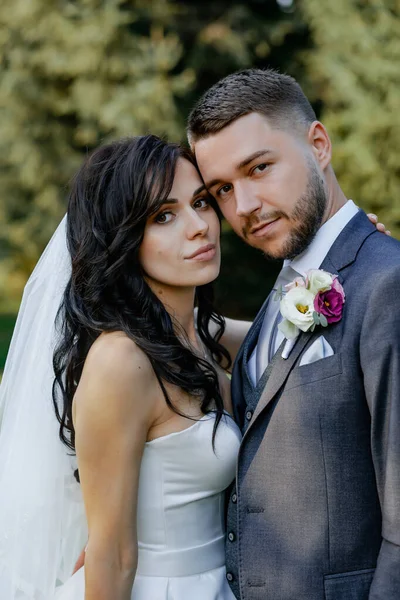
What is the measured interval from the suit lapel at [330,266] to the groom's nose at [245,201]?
0.37m

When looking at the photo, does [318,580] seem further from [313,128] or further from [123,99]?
[123,99]

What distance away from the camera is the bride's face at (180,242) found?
2.79 m

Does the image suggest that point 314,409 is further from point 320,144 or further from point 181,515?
point 320,144

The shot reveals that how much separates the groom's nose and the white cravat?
28 centimetres

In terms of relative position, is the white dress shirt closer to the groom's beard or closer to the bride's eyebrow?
the groom's beard

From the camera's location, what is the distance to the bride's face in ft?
9.14

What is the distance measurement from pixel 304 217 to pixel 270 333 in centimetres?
47

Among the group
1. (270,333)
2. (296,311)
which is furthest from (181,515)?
(296,311)

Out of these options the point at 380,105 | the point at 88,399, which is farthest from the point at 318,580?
the point at 380,105

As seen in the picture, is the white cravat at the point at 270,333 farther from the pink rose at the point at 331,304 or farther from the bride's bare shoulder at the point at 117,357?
the bride's bare shoulder at the point at 117,357

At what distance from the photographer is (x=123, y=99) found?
10.1 metres

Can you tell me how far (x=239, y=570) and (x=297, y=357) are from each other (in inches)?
29.9

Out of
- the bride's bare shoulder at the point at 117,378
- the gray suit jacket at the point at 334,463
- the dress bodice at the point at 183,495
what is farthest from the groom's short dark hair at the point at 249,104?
the dress bodice at the point at 183,495

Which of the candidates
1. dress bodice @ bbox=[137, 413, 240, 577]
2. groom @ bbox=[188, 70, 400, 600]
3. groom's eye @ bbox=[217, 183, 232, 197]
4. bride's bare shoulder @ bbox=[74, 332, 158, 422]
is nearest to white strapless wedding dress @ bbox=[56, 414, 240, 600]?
dress bodice @ bbox=[137, 413, 240, 577]
